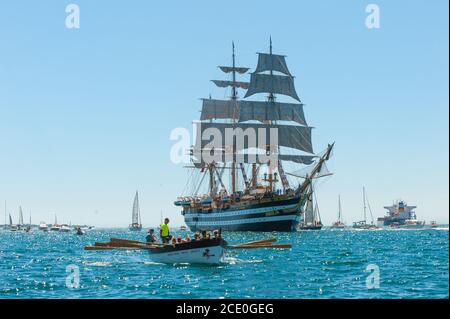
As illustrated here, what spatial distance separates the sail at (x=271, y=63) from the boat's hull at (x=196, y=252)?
307ft

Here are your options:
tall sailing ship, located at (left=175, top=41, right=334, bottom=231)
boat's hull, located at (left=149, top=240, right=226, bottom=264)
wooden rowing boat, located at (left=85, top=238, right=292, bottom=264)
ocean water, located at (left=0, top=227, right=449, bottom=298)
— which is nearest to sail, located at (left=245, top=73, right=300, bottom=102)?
tall sailing ship, located at (left=175, top=41, right=334, bottom=231)

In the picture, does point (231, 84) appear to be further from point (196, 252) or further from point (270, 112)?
point (196, 252)

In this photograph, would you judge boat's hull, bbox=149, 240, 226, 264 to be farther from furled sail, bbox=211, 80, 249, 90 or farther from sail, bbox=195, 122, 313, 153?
furled sail, bbox=211, 80, 249, 90

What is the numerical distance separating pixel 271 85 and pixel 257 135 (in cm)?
1117

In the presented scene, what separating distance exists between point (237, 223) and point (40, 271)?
78.8 metres

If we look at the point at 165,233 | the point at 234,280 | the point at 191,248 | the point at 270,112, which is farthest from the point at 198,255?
the point at 270,112

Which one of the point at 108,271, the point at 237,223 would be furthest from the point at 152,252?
the point at 237,223

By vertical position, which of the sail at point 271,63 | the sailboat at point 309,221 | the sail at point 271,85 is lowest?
the sailboat at point 309,221

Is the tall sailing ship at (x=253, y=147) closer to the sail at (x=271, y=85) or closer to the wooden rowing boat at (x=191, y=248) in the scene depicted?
the sail at (x=271, y=85)

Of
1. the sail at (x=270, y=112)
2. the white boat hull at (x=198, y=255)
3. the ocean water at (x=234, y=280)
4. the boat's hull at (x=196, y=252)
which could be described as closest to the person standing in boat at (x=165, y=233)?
the boat's hull at (x=196, y=252)

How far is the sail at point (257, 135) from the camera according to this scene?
122 meters

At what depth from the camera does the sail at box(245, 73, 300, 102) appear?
12531 cm

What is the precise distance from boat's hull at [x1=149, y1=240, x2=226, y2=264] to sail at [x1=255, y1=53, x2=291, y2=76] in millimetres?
93497
